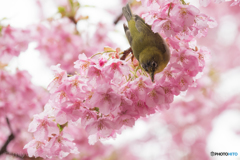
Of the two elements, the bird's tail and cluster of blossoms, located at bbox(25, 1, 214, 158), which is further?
the bird's tail

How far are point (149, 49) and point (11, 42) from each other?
142cm

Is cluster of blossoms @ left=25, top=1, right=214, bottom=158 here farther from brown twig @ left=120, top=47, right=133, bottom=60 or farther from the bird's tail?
the bird's tail

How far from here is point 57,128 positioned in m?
1.17

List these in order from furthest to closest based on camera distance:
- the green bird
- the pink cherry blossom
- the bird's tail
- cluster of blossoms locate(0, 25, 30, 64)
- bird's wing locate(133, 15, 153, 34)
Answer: cluster of blossoms locate(0, 25, 30, 64), the bird's tail, bird's wing locate(133, 15, 153, 34), the green bird, the pink cherry blossom

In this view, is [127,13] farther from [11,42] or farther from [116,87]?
[11,42]

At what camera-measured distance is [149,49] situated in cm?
123

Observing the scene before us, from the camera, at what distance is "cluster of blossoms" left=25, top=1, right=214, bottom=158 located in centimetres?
105

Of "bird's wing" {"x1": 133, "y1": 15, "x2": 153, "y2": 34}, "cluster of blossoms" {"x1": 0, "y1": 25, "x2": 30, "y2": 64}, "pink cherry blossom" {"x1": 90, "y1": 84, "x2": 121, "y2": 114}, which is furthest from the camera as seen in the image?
"cluster of blossoms" {"x1": 0, "y1": 25, "x2": 30, "y2": 64}

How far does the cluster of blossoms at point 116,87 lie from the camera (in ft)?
3.45

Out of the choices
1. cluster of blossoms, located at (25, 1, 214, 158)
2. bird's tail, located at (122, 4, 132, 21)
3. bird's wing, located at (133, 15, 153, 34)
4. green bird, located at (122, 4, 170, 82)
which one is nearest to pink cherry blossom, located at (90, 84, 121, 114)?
cluster of blossoms, located at (25, 1, 214, 158)

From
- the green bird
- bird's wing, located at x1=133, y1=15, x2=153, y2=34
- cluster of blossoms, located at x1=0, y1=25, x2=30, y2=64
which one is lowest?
the green bird

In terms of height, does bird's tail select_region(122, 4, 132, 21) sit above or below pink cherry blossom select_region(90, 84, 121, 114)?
above

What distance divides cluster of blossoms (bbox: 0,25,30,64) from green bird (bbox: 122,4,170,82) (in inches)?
49.4

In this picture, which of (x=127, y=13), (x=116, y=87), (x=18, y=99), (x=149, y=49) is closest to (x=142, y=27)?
(x=149, y=49)
